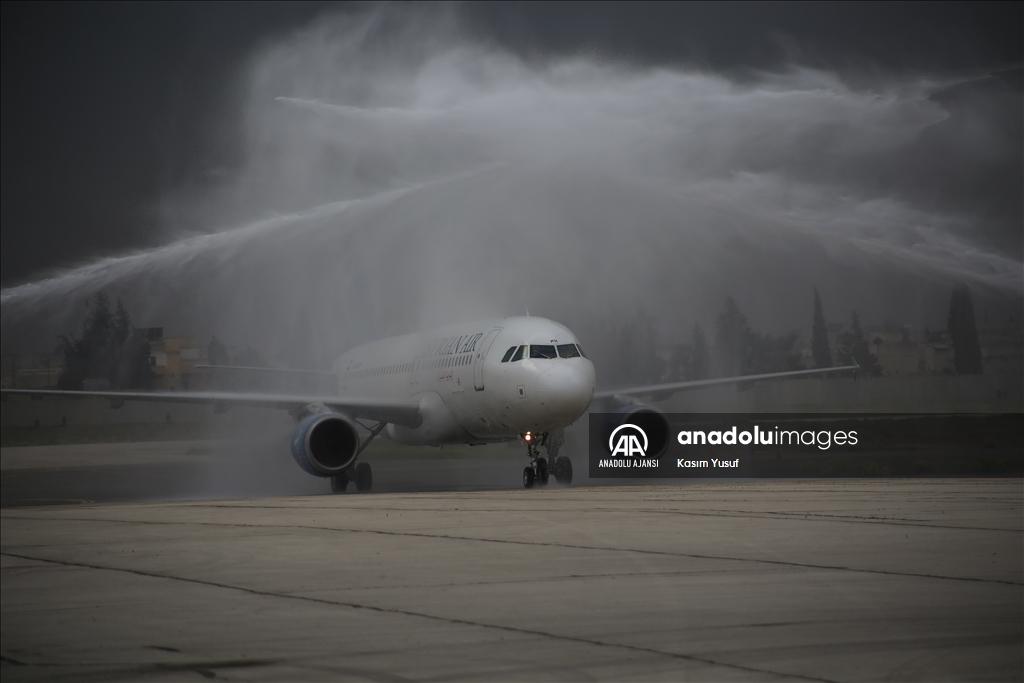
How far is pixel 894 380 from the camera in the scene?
107 feet

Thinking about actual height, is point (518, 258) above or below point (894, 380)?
above

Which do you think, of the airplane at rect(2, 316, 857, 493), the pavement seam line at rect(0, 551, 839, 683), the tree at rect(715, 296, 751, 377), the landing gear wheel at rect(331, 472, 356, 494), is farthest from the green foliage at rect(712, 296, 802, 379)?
the pavement seam line at rect(0, 551, 839, 683)

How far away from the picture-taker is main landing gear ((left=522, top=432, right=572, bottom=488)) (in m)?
23.6

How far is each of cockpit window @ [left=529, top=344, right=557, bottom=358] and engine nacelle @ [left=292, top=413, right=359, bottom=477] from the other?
17.1 feet

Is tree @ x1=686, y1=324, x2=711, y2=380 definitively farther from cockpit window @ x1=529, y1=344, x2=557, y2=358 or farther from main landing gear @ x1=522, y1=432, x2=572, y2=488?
cockpit window @ x1=529, y1=344, x2=557, y2=358

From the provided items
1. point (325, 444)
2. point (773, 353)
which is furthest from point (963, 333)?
point (325, 444)

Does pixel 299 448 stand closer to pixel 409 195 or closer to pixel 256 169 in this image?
pixel 256 169

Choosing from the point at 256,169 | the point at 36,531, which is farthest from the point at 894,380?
the point at 36,531

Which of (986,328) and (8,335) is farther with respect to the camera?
(986,328)

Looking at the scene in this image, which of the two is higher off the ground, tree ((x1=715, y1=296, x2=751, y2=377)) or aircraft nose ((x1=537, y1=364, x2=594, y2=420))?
tree ((x1=715, y1=296, x2=751, y2=377))

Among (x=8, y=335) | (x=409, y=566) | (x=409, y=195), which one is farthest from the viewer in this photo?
(x=409, y=195)

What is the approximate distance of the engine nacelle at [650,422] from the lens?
2634cm

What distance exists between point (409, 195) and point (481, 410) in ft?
42.6

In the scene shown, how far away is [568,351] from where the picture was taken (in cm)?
2372
